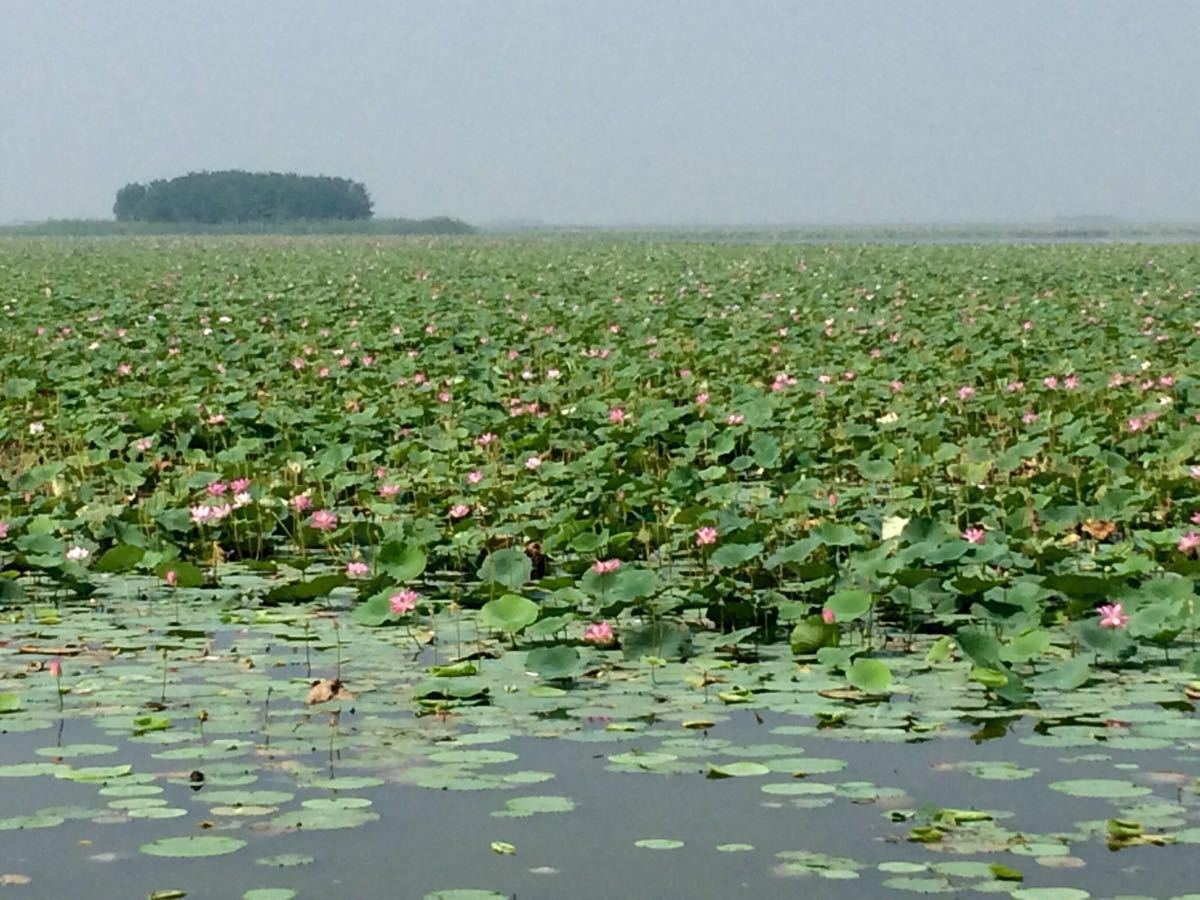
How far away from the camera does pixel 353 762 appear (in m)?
3.73

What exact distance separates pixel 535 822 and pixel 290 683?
Answer: 1282mm

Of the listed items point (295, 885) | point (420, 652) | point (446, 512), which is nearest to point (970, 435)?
point (446, 512)

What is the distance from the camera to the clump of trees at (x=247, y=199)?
389 ft

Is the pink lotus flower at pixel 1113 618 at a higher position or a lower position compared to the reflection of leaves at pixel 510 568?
higher

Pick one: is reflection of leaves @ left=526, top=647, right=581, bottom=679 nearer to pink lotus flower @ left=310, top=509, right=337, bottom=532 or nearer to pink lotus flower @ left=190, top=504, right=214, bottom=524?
pink lotus flower @ left=310, top=509, right=337, bottom=532

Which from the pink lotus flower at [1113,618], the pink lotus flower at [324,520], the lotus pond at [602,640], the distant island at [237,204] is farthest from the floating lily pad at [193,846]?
the distant island at [237,204]

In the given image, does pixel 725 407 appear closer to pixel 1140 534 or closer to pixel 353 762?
pixel 1140 534

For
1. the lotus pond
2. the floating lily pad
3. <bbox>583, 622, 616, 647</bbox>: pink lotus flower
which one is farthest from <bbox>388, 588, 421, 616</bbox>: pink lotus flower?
the floating lily pad

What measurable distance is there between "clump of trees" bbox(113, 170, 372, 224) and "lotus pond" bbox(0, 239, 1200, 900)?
110208 millimetres

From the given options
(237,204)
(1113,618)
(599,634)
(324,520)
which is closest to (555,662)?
(599,634)

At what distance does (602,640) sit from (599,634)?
0.42 feet

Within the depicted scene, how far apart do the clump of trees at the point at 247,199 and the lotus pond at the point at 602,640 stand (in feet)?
362

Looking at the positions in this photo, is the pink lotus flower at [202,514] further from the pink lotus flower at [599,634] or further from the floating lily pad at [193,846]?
the floating lily pad at [193,846]

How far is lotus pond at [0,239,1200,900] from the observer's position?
3201 millimetres
